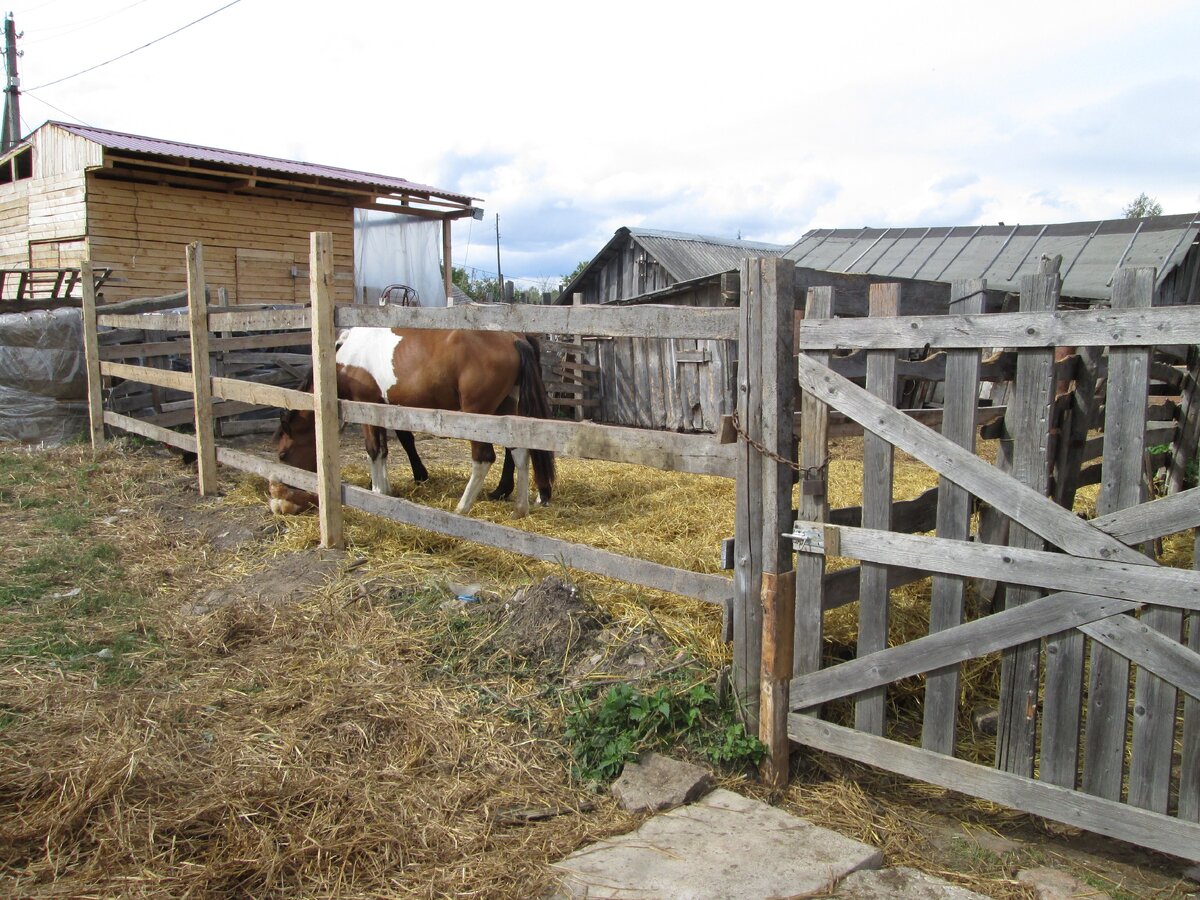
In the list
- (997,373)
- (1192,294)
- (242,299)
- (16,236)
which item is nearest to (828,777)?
(997,373)

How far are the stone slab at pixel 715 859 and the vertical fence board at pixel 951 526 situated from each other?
0.49 m

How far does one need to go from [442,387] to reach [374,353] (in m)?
0.78

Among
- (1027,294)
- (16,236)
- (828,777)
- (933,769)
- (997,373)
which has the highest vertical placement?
(16,236)

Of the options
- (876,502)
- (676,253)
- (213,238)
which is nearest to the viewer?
(876,502)

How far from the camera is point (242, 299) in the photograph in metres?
17.2

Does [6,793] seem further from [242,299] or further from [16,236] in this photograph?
[16,236]

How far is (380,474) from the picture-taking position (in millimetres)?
7062

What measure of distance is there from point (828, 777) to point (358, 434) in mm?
9740

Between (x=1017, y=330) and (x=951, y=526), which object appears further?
(x=951, y=526)

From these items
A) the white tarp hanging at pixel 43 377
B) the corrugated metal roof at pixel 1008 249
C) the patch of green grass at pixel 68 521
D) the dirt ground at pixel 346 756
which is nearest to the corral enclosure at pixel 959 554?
the dirt ground at pixel 346 756

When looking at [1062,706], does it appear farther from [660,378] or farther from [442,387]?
[660,378]

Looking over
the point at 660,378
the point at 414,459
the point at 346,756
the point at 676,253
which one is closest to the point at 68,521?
the point at 414,459

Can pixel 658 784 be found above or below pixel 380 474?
below

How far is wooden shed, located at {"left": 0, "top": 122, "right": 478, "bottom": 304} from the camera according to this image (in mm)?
15414
